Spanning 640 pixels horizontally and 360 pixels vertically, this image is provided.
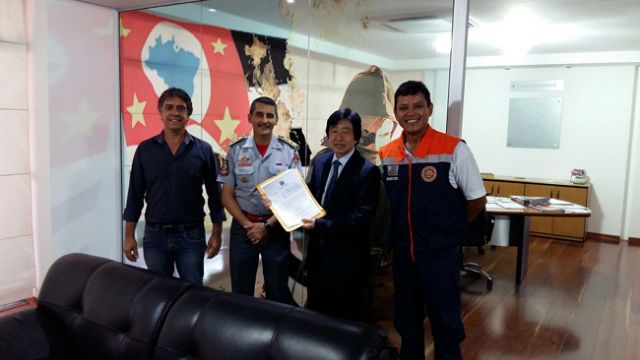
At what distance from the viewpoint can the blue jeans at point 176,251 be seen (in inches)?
109

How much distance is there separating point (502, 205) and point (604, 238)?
306 cm

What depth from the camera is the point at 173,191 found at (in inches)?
107

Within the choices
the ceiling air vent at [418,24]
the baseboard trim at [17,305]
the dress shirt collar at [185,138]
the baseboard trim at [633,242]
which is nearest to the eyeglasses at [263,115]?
the dress shirt collar at [185,138]

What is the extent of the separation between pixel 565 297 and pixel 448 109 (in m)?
2.83

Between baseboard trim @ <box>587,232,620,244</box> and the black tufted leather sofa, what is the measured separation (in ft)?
21.6

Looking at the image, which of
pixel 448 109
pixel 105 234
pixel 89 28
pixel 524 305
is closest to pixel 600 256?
pixel 524 305

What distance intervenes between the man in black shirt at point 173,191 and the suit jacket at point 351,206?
743mm

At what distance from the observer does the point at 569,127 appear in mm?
7008

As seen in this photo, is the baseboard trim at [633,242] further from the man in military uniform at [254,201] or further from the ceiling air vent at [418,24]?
the man in military uniform at [254,201]

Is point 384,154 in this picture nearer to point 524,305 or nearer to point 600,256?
point 524,305

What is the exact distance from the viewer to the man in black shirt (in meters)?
2.73

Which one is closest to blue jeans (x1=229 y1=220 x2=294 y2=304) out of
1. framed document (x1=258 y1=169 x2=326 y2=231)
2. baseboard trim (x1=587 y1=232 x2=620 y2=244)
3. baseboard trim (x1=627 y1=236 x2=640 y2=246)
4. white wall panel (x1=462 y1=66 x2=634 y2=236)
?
framed document (x1=258 y1=169 x2=326 y2=231)

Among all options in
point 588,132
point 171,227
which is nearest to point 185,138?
point 171,227

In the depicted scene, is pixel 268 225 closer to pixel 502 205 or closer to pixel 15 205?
pixel 15 205
